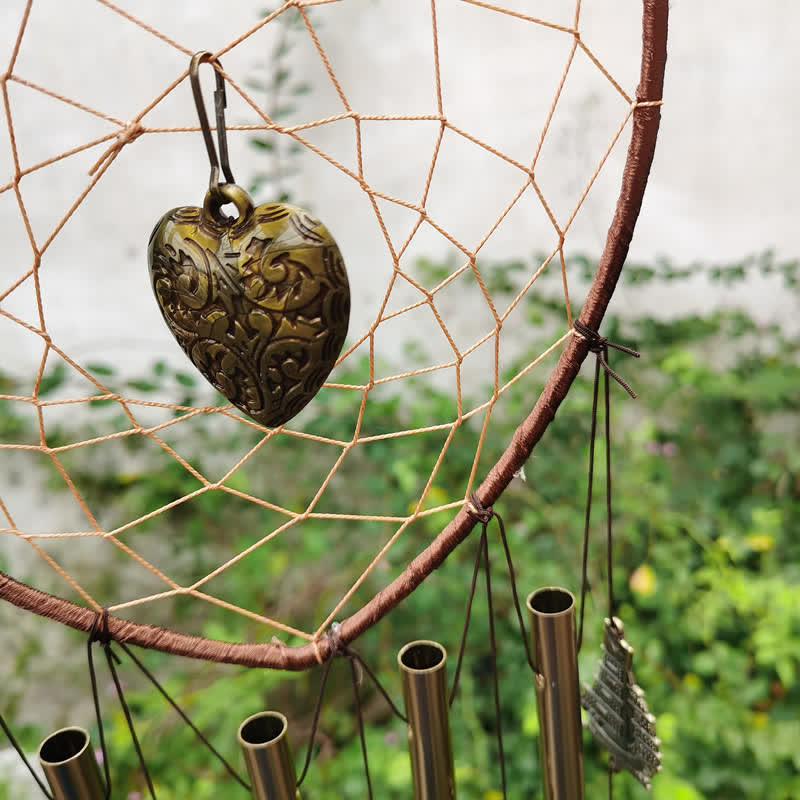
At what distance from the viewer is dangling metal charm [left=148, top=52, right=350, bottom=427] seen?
1.19 ft

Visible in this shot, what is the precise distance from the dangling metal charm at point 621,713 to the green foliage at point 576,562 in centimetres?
45

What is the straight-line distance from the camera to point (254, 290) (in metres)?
0.36

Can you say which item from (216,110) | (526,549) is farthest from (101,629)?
(526,549)

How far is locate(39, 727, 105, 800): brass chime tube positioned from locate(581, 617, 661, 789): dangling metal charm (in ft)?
1.08

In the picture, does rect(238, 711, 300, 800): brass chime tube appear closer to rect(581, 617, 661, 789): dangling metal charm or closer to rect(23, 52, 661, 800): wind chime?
rect(23, 52, 661, 800): wind chime

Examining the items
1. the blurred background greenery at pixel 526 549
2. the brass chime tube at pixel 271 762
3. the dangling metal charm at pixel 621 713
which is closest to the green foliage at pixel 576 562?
the blurred background greenery at pixel 526 549

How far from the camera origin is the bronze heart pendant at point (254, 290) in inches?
14.3

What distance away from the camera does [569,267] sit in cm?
149

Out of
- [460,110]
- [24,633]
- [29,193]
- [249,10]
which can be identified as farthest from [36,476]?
[460,110]

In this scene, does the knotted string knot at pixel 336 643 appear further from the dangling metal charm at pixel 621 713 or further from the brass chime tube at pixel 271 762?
the dangling metal charm at pixel 621 713

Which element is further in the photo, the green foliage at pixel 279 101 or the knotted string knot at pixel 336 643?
the green foliage at pixel 279 101

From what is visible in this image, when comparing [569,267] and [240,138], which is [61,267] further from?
[569,267]

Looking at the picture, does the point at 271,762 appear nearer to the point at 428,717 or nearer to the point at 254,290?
the point at 428,717

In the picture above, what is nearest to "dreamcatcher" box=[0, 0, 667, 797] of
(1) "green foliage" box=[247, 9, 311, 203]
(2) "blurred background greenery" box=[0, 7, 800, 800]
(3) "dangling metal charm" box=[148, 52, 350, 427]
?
(3) "dangling metal charm" box=[148, 52, 350, 427]
